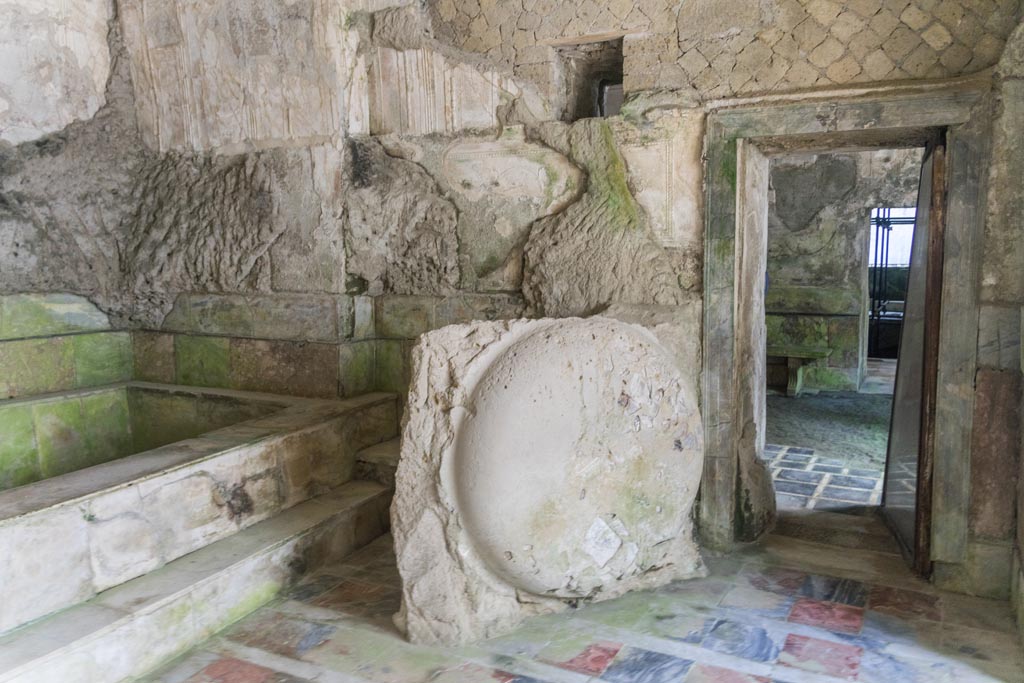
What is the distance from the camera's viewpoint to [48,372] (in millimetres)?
4344

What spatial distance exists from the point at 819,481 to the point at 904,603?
1.60 meters

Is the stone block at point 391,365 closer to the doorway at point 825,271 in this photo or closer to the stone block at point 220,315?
the stone block at point 220,315

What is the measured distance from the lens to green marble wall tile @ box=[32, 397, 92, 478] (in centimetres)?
408

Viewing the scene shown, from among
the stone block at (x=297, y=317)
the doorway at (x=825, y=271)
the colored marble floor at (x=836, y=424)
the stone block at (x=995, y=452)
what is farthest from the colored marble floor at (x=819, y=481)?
the stone block at (x=297, y=317)

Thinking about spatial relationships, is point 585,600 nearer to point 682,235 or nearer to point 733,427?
point 733,427

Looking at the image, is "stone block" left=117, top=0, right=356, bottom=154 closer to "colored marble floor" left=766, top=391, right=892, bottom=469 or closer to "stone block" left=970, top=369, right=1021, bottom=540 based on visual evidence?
"stone block" left=970, top=369, right=1021, bottom=540

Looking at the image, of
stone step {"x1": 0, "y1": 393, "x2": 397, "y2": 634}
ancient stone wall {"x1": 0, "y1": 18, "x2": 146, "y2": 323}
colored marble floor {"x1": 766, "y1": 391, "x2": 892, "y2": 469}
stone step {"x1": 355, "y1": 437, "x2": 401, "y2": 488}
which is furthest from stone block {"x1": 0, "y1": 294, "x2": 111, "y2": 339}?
colored marble floor {"x1": 766, "y1": 391, "x2": 892, "y2": 469}

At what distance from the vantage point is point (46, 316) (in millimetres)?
4379

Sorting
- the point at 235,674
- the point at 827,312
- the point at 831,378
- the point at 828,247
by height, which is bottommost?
the point at 235,674

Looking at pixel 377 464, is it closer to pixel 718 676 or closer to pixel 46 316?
pixel 718 676

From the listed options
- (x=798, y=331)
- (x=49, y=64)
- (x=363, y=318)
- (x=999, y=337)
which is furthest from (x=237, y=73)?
(x=798, y=331)

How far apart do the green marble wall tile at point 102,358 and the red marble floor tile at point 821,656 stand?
409 cm

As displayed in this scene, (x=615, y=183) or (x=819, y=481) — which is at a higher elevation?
(x=615, y=183)

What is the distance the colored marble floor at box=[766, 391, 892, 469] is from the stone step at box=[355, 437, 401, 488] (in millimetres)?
3027
